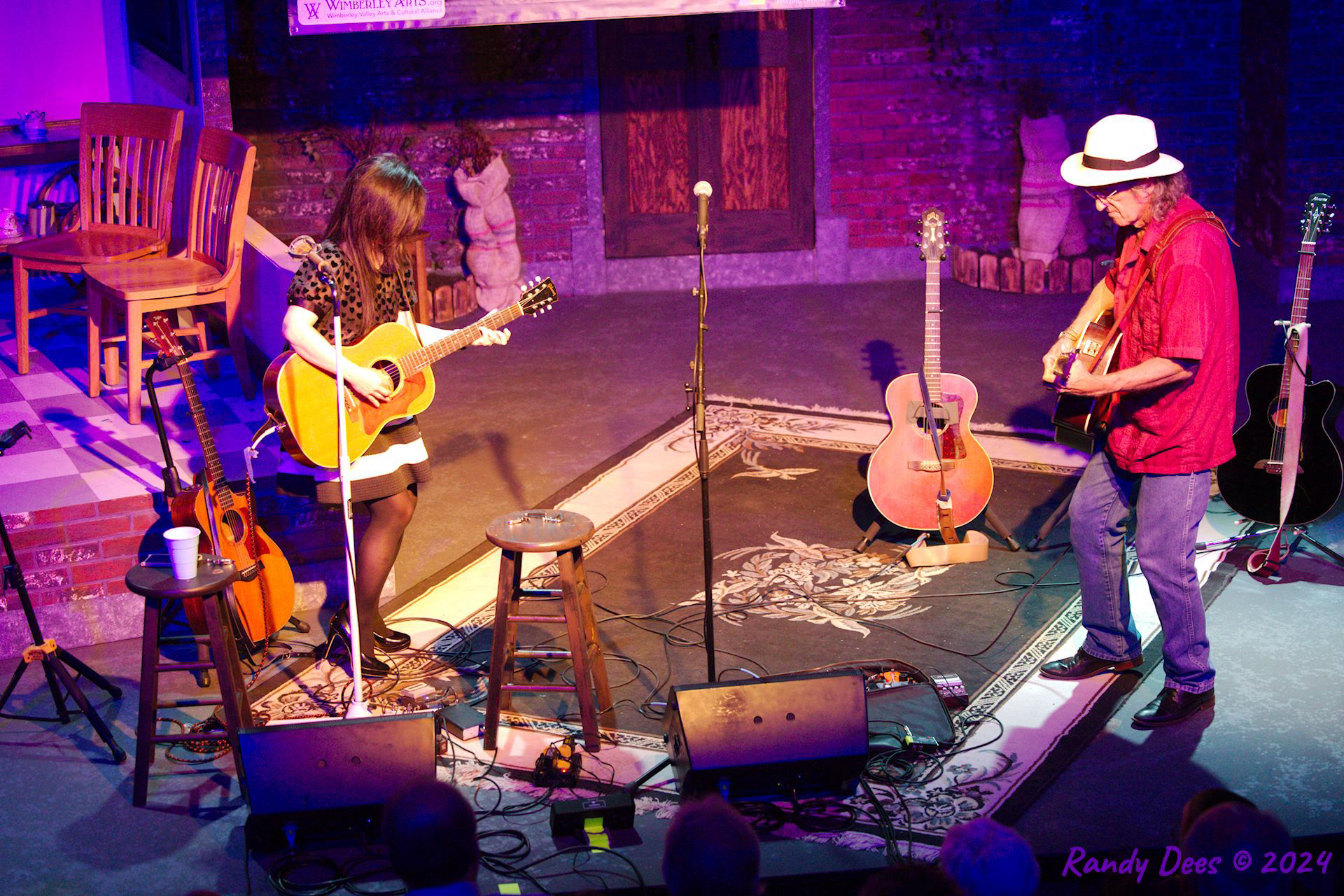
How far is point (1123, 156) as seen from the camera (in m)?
4.26

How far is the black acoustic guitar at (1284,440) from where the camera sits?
5.21m

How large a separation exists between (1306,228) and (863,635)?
7.29 feet

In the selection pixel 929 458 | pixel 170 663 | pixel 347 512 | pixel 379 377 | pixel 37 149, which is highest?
pixel 37 149

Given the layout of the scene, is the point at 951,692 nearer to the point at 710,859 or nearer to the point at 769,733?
the point at 769,733

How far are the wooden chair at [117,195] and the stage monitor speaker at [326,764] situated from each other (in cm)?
347

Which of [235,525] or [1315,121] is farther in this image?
[1315,121]

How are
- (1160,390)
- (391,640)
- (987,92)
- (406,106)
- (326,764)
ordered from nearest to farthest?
1. (326,764)
2. (1160,390)
3. (391,640)
4. (406,106)
5. (987,92)

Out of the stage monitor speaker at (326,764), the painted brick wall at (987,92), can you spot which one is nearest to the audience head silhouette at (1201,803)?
the stage monitor speaker at (326,764)

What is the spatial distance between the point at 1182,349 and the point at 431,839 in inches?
101

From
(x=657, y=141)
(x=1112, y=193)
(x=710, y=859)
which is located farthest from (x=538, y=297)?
(x=657, y=141)

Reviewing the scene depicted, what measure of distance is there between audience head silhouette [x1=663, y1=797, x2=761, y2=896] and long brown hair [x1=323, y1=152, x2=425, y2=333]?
8.10ft

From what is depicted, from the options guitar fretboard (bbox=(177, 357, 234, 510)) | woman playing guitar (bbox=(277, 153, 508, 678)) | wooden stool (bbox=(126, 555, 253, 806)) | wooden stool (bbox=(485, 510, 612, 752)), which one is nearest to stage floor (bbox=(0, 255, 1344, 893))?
wooden stool (bbox=(126, 555, 253, 806))

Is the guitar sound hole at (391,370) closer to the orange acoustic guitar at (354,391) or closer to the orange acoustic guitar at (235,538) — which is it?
the orange acoustic guitar at (354,391)

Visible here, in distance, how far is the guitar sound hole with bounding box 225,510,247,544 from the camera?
4.82 meters
